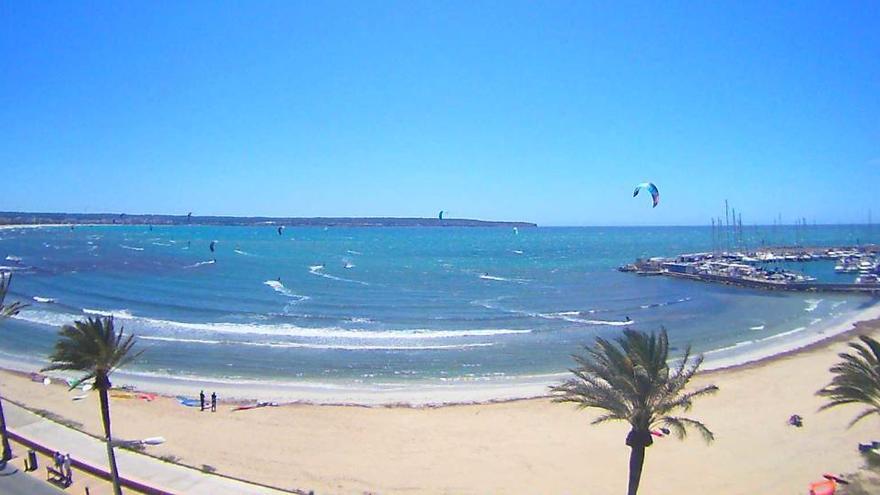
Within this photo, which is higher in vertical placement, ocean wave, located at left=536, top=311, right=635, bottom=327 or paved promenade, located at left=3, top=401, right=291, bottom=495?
paved promenade, located at left=3, top=401, right=291, bottom=495

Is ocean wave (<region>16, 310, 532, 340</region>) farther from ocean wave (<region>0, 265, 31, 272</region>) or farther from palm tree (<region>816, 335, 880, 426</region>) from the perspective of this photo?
ocean wave (<region>0, 265, 31, 272</region>)

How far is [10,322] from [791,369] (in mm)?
50969

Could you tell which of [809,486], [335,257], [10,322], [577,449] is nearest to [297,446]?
[577,449]

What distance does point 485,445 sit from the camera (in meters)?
23.0

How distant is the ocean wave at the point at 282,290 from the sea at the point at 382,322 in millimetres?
191

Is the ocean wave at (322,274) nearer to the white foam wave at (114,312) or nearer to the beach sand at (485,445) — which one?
the white foam wave at (114,312)

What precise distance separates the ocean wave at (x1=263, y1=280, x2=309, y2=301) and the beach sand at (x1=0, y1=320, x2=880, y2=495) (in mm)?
29714

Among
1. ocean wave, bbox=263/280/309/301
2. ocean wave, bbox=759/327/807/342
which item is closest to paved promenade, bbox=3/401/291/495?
ocean wave, bbox=263/280/309/301

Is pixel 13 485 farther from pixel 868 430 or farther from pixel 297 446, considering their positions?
pixel 868 430

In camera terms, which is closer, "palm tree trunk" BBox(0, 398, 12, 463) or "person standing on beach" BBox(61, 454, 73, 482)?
"person standing on beach" BBox(61, 454, 73, 482)

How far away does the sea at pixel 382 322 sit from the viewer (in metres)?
32.4

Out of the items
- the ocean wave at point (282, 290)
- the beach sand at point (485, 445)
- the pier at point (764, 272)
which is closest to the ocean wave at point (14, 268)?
the ocean wave at point (282, 290)

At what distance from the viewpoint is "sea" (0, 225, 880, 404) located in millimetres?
32406

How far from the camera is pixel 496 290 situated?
67625 millimetres
